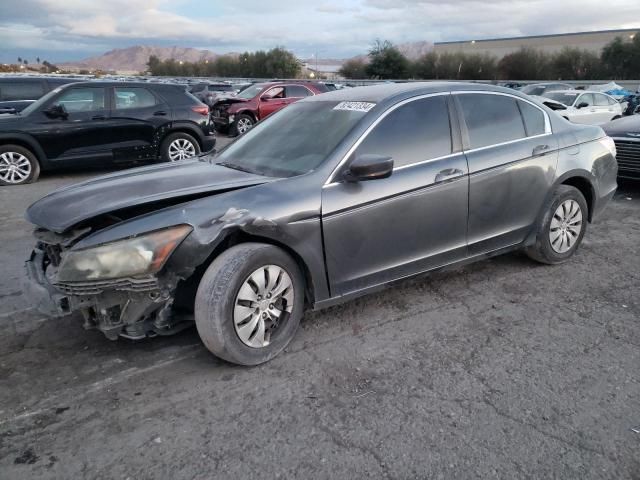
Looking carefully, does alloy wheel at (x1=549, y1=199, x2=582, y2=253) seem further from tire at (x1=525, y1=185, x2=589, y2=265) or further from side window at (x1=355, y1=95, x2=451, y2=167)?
side window at (x1=355, y1=95, x2=451, y2=167)

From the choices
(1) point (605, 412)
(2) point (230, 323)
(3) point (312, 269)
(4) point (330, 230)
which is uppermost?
(4) point (330, 230)

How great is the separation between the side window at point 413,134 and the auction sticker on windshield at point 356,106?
0.17 meters

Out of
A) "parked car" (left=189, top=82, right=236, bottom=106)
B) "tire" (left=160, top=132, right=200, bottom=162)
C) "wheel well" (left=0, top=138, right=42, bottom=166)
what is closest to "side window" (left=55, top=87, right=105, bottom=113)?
"wheel well" (left=0, top=138, right=42, bottom=166)

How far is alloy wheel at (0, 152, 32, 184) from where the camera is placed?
873 cm

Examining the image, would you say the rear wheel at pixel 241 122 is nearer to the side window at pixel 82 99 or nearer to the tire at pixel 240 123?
the tire at pixel 240 123

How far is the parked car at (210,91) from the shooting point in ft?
69.5

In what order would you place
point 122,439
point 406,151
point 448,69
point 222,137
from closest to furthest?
point 122,439 → point 406,151 → point 222,137 → point 448,69

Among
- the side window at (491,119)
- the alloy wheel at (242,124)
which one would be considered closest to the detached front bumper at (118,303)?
the side window at (491,119)

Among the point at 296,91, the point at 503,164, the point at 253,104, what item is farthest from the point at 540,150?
the point at 296,91

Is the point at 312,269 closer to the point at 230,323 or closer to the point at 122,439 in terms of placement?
the point at 230,323

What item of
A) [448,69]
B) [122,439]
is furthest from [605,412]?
[448,69]

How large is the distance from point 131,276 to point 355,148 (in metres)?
1.63

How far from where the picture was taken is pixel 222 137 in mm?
15672

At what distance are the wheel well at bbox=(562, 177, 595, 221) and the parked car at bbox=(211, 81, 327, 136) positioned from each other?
1113 centimetres
